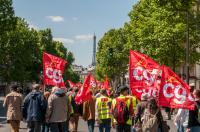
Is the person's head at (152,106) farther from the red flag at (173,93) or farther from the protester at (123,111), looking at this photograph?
the protester at (123,111)

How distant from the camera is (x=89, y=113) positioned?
16609 millimetres

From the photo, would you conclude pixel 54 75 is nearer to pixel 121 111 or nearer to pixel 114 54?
pixel 121 111

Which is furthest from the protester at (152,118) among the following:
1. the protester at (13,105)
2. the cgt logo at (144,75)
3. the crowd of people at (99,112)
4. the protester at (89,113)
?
the protester at (89,113)

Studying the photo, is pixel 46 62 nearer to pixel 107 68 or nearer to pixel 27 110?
pixel 27 110

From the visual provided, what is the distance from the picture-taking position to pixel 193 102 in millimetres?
10664

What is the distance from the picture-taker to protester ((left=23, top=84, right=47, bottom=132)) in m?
13.8

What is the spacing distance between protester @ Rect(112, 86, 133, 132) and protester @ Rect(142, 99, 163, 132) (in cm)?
208

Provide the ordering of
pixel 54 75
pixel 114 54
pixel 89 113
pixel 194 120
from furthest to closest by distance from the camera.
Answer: pixel 114 54 < pixel 54 75 < pixel 89 113 < pixel 194 120

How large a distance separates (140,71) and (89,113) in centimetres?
434

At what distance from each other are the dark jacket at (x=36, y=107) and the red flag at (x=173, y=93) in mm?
4122

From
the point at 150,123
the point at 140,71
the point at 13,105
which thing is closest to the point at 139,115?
the point at 150,123

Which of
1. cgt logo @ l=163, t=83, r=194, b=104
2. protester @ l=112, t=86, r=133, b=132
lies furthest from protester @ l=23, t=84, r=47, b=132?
cgt logo @ l=163, t=83, r=194, b=104

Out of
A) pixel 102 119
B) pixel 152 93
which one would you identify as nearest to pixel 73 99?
pixel 102 119

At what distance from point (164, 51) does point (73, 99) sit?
29.3m
